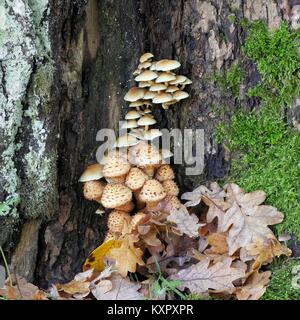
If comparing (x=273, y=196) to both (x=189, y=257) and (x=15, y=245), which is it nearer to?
(x=189, y=257)

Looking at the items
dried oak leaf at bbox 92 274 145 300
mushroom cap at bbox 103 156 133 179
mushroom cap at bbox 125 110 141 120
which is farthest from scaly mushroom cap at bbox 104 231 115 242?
mushroom cap at bbox 125 110 141 120

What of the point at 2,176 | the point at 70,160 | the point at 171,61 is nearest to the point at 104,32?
the point at 171,61

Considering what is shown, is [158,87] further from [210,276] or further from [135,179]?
[210,276]

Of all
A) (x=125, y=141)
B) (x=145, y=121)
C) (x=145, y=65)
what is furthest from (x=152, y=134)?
(x=145, y=65)

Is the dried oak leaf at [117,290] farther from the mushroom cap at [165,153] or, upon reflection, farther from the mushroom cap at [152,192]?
the mushroom cap at [165,153]

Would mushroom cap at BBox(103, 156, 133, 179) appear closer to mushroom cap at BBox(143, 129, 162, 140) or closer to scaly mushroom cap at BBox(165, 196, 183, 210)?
mushroom cap at BBox(143, 129, 162, 140)
